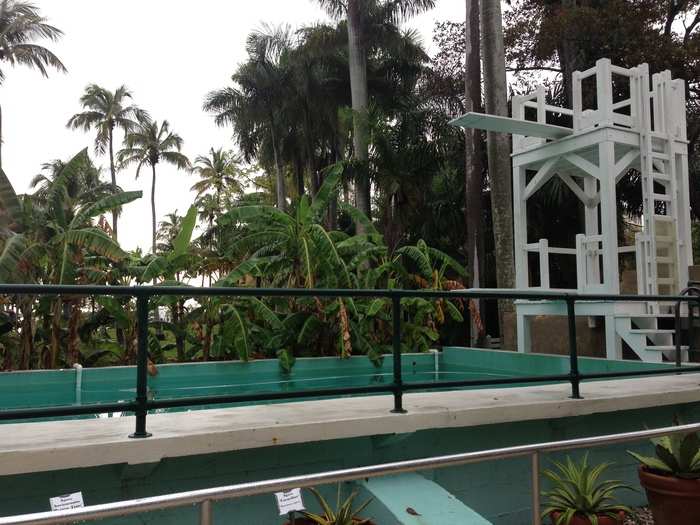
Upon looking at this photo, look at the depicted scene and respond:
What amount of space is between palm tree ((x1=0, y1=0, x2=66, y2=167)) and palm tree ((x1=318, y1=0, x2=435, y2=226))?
14.2 metres

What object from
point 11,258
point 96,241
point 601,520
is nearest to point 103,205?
point 96,241

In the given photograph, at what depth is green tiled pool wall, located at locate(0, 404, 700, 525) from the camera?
11.0 ft

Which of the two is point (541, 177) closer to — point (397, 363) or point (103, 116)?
point (397, 363)

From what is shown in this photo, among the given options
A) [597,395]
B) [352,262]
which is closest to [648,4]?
[352,262]

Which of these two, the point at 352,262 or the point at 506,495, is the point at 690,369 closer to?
the point at 506,495

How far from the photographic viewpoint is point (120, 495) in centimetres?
345

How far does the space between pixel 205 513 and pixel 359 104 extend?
71.0 feet

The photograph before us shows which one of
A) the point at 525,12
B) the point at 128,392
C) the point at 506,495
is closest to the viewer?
the point at 506,495

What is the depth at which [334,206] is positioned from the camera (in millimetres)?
27297

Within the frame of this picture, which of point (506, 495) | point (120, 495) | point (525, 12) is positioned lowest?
point (506, 495)

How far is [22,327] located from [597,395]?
938cm

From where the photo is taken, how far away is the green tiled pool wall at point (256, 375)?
776 centimetres

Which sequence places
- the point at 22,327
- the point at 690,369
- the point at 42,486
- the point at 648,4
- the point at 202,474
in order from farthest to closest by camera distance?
the point at 648,4 → the point at 22,327 → the point at 690,369 → the point at 202,474 → the point at 42,486

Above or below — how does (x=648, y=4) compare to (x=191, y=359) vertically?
above
